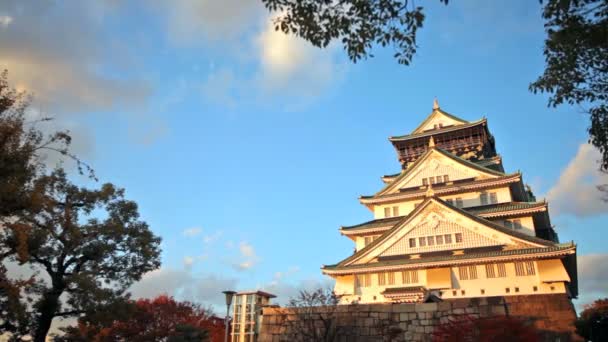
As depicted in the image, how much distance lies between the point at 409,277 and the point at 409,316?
13153mm

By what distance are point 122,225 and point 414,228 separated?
59.3 ft

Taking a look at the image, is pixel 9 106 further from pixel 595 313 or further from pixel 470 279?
pixel 470 279

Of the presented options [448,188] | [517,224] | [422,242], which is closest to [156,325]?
[422,242]

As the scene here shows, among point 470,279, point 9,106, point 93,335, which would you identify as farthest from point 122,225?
point 470,279

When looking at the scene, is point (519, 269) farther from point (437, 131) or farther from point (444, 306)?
point (437, 131)

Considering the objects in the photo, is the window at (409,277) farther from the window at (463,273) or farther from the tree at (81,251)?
the tree at (81,251)

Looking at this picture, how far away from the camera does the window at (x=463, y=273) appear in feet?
82.5

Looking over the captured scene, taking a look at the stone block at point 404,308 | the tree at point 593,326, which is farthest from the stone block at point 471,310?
the tree at point 593,326

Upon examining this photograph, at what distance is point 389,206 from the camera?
109ft

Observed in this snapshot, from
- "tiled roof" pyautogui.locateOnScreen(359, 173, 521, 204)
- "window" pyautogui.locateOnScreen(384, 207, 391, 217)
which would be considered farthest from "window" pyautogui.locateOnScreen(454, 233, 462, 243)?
"window" pyautogui.locateOnScreen(384, 207, 391, 217)

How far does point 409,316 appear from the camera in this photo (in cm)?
1388

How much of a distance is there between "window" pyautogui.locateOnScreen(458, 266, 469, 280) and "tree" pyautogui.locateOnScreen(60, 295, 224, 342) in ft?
48.2

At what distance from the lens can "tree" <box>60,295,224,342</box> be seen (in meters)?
17.4

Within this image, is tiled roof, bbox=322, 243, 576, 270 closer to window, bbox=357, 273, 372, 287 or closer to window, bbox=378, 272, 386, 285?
window, bbox=378, 272, 386, 285
